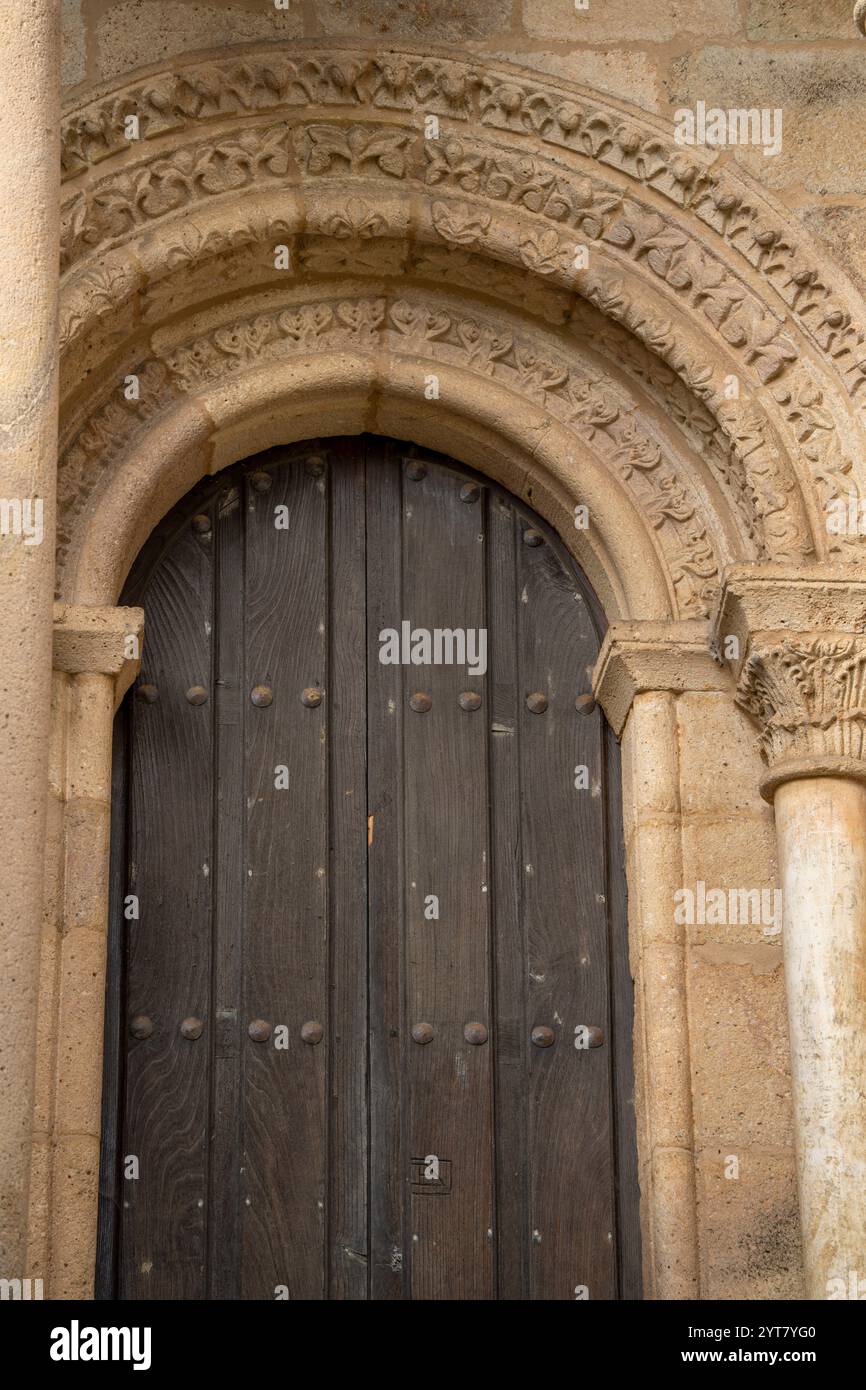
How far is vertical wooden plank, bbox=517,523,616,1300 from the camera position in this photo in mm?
4941

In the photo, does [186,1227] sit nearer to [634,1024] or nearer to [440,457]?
[634,1024]

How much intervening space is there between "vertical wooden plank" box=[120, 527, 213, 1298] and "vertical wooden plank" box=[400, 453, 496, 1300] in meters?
0.53

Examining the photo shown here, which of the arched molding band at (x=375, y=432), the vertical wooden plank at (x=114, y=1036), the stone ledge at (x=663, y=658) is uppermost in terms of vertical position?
the arched molding band at (x=375, y=432)

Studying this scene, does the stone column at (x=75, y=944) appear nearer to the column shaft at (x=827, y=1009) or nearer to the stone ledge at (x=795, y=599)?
the stone ledge at (x=795, y=599)

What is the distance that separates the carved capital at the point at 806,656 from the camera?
4.87m

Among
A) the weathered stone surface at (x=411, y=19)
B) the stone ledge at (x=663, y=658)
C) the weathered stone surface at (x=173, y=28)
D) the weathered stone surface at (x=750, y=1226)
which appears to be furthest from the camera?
the weathered stone surface at (x=411, y=19)

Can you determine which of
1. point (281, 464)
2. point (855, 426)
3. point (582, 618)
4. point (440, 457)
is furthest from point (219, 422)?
point (855, 426)

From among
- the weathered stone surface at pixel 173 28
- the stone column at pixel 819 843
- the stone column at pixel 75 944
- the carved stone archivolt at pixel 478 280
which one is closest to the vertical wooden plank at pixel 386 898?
the carved stone archivolt at pixel 478 280

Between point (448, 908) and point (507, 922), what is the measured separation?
0.51 ft

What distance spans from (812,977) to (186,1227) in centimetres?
163

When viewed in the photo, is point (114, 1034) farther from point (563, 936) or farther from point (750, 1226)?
point (750, 1226)

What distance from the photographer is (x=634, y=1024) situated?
5039 millimetres

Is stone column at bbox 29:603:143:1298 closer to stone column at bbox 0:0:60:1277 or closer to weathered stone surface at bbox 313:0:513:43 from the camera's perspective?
stone column at bbox 0:0:60:1277

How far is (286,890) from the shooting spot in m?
5.14
